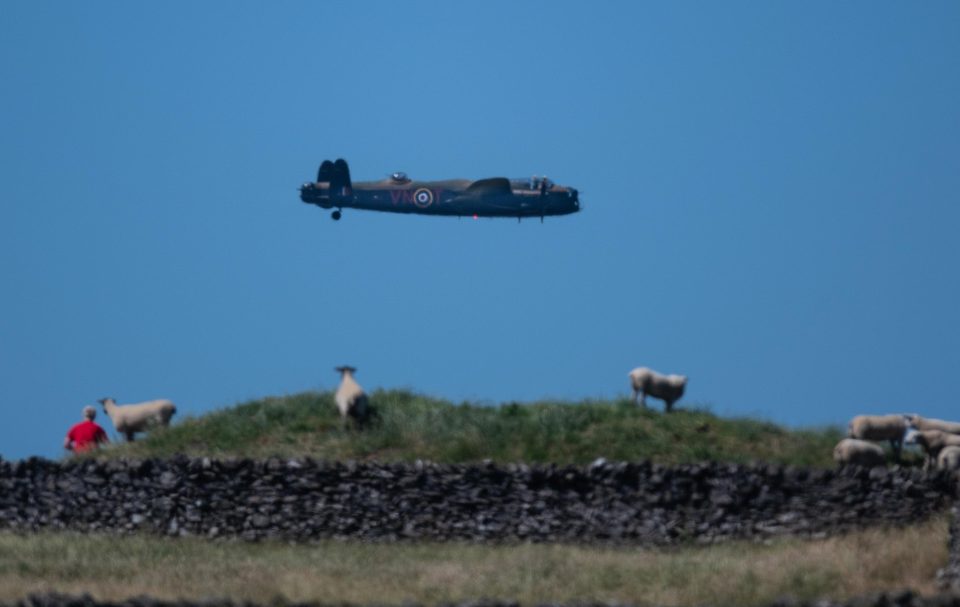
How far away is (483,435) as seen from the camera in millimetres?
37188

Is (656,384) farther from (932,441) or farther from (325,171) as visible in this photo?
(325,171)

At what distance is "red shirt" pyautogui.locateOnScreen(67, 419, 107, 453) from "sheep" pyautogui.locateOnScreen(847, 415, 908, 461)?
17.1m

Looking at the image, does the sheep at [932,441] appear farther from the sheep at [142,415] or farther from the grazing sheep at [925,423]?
the sheep at [142,415]

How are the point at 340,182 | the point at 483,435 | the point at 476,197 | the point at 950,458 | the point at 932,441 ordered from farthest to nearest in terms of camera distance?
1. the point at 340,182
2. the point at 476,197
3. the point at 483,435
4. the point at 932,441
5. the point at 950,458

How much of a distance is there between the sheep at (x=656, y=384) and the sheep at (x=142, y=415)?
34.9 ft

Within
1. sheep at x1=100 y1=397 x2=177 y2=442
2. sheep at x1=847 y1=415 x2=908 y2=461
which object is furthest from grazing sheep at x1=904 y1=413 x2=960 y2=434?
sheep at x1=100 y1=397 x2=177 y2=442

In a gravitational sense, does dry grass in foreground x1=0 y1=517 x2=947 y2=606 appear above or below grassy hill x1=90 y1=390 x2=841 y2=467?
below

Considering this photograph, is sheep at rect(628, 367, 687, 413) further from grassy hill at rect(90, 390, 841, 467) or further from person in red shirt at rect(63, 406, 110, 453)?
person in red shirt at rect(63, 406, 110, 453)

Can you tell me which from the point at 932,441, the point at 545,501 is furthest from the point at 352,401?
the point at 932,441

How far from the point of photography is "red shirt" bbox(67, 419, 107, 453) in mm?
41000

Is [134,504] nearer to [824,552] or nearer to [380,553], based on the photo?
[380,553]

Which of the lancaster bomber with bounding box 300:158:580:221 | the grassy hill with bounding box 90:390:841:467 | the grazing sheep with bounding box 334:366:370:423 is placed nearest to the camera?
the grassy hill with bounding box 90:390:841:467

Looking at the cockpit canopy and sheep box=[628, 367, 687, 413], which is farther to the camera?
the cockpit canopy

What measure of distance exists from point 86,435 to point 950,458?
63.4 ft
